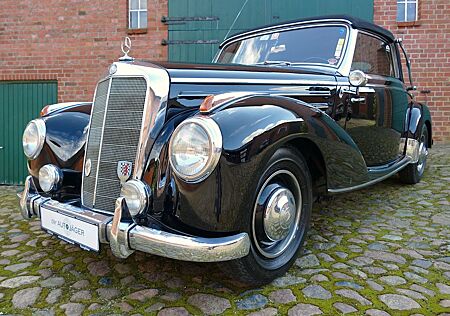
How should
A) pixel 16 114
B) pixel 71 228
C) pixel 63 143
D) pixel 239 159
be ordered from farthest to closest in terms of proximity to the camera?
pixel 16 114, pixel 63 143, pixel 71 228, pixel 239 159

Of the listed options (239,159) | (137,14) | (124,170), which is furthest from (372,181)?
(137,14)

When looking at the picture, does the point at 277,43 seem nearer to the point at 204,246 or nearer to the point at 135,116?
the point at 135,116

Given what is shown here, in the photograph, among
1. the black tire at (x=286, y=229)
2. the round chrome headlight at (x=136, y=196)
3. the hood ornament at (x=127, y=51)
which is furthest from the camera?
the hood ornament at (x=127, y=51)

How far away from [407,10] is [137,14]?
5107mm

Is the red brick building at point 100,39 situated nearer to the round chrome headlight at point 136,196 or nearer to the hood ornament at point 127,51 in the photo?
the hood ornament at point 127,51

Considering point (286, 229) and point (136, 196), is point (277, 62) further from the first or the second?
point (136, 196)

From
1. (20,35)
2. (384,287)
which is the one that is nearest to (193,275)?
(384,287)

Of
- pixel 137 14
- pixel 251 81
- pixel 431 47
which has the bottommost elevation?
pixel 251 81

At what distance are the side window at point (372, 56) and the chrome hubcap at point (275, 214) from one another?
154 cm

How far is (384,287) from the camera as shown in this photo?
2.31 metres

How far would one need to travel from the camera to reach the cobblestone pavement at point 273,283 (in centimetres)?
212

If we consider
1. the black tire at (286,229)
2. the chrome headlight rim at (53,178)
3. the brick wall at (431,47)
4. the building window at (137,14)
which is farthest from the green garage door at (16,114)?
the black tire at (286,229)

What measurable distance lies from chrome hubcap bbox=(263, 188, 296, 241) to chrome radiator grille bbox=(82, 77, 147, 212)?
0.83m

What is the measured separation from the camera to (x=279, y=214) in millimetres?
2281
